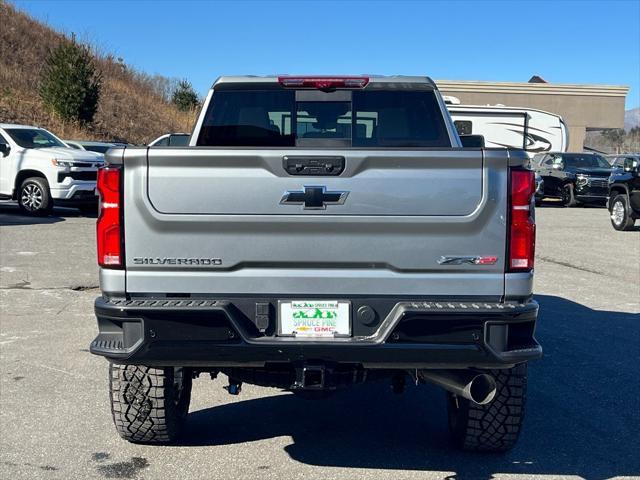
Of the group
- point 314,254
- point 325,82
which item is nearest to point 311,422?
point 314,254

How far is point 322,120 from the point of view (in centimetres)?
529

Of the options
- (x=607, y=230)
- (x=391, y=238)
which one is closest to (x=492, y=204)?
(x=391, y=238)

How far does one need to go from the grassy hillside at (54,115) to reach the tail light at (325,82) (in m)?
25.5

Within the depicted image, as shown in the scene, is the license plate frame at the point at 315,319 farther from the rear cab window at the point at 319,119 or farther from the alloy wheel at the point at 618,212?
the alloy wheel at the point at 618,212

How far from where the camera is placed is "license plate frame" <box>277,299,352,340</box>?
11.5ft

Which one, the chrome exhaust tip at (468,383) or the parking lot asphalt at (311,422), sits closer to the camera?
the chrome exhaust tip at (468,383)

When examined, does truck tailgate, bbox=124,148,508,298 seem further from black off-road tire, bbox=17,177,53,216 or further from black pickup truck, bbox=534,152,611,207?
black pickup truck, bbox=534,152,611,207

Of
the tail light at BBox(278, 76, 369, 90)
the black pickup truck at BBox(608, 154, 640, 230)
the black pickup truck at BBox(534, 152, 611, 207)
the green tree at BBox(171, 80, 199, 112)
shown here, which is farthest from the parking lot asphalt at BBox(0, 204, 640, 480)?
the green tree at BBox(171, 80, 199, 112)

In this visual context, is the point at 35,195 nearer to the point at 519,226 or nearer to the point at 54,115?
the point at 519,226

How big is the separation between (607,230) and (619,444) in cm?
Result: 1356

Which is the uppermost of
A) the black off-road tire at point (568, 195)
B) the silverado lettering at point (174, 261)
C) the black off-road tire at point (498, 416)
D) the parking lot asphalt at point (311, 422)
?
the silverado lettering at point (174, 261)

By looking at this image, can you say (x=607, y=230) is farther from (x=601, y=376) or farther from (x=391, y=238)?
(x=391, y=238)

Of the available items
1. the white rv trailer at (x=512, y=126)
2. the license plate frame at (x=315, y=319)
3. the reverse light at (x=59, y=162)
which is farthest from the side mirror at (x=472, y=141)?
the white rv trailer at (x=512, y=126)

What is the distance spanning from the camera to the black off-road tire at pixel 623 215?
1647cm
